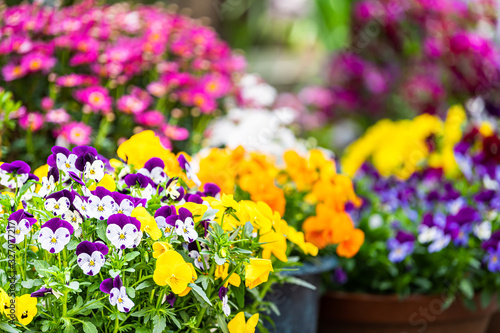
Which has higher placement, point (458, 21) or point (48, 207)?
point (48, 207)

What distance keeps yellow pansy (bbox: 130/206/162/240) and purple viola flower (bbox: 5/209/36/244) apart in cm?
18

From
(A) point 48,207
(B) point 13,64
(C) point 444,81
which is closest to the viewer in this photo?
(A) point 48,207

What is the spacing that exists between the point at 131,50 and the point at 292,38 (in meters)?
3.27

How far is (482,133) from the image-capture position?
6.51 feet

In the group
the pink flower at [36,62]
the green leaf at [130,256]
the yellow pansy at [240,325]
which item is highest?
the green leaf at [130,256]

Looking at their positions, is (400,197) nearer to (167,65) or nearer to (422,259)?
(422,259)

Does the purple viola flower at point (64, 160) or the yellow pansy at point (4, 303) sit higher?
the purple viola flower at point (64, 160)

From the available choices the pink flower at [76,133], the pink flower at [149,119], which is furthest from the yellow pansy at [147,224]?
the pink flower at [149,119]

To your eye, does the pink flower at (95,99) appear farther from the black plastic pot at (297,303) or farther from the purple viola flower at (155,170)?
the black plastic pot at (297,303)

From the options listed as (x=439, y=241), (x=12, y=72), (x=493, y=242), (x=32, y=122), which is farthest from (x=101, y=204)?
(x=493, y=242)

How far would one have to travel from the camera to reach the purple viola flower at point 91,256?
0.94 meters

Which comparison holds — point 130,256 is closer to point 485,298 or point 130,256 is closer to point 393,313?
point 393,313

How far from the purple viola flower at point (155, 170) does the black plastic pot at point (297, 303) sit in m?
0.44

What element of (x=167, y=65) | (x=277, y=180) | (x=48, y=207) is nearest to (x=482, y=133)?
(x=277, y=180)
